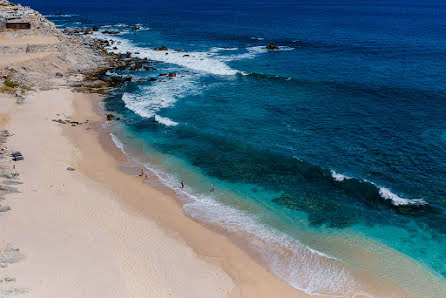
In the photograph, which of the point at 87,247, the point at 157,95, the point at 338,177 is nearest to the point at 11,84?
the point at 157,95

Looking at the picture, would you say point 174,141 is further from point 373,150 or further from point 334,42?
point 334,42

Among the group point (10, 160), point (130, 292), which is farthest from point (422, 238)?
point (10, 160)

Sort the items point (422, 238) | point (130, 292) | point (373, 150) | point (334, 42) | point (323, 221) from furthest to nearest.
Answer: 1. point (334, 42)
2. point (373, 150)
3. point (323, 221)
4. point (422, 238)
5. point (130, 292)

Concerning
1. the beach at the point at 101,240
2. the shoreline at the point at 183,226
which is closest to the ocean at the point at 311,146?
the shoreline at the point at 183,226

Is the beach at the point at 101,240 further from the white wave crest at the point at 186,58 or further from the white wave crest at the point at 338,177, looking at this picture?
the white wave crest at the point at 186,58

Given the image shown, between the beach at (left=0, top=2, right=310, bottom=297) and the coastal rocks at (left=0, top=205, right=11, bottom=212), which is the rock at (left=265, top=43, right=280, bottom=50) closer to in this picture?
the beach at (left=0, top=2, right=310, bottom=297)

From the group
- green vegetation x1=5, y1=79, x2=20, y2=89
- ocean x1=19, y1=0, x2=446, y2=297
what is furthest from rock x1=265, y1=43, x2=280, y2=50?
green vegetation x1=5, y1=79, x2=20, y2=89

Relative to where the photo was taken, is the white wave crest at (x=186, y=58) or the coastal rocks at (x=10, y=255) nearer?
the coastal rocks at (x=10, y=255)
